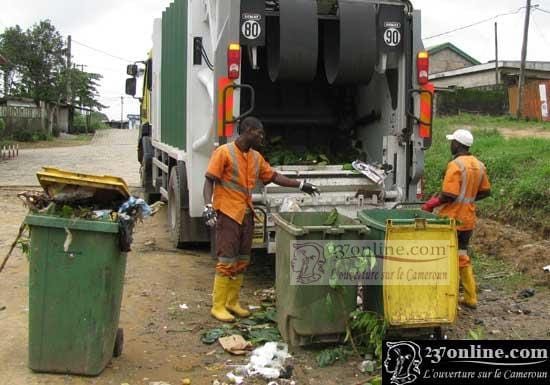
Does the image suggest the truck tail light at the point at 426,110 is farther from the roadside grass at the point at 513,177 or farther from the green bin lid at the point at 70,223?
the green bin lid at the point at 70,223

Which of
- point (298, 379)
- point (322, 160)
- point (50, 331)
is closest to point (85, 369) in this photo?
point (50, 331)

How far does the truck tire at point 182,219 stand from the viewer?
6863 mm

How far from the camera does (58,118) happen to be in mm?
40000

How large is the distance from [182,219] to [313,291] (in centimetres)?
307

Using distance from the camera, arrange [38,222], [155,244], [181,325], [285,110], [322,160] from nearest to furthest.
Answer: [38,222] → [181,325] → [322,160] → [285,110] → [155,244]

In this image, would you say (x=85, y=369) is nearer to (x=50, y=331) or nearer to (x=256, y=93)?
(x=50, y=331)

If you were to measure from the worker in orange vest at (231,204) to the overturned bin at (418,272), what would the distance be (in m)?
1.16

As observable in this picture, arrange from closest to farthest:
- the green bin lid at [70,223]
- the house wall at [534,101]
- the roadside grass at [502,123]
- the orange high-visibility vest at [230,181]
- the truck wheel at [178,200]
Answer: the green bin lid at [70,223] → the orange high-visibility vest at [230,181] → the truck wheel at [178,200] → the roadside grass at [502,123] → the house wall at [534,101]

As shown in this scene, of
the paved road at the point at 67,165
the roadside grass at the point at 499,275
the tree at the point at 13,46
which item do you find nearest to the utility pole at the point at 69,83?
the tree at the point at 13,46

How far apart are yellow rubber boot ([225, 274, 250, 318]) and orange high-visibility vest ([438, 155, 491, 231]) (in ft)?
5.56

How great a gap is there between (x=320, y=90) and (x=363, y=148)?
0.79 m

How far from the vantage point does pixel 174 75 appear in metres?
7.43

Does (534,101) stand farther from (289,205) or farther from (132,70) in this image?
(289,205)

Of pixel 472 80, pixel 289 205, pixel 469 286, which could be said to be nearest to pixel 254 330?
pixel 289 205
